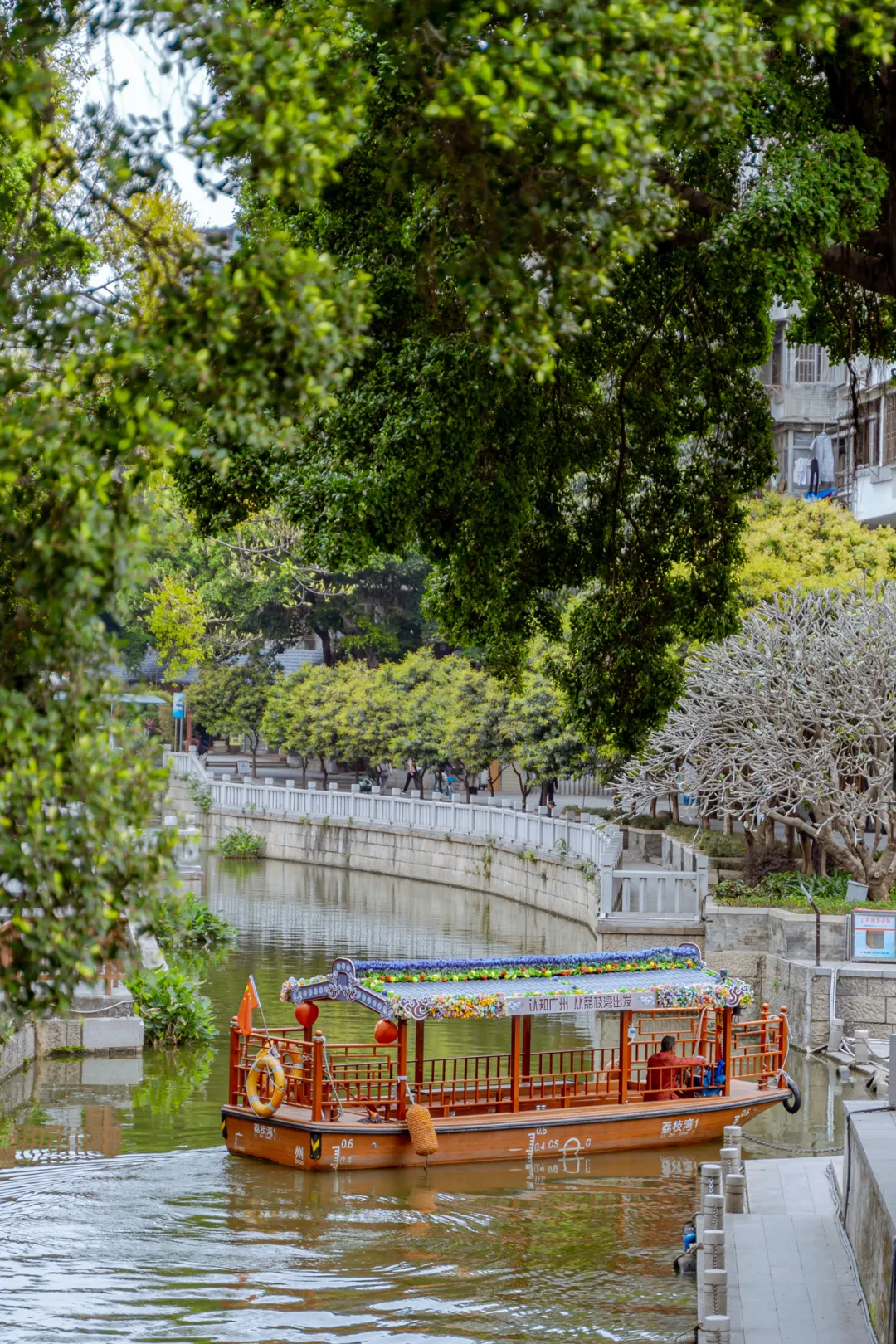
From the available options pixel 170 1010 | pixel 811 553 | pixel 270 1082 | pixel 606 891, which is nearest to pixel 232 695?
pixel 811 553

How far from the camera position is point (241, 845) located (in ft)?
160

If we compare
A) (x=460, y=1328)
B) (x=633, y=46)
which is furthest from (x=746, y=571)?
(x=633, y=46)

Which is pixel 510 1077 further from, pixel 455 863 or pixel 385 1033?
pixel 455 863

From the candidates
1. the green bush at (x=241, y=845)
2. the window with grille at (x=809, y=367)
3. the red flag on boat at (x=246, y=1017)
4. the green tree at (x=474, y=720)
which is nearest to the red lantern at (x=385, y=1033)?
the red flag on boat at (x=246, y=1017)

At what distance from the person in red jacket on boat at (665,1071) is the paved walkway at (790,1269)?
3987 mm

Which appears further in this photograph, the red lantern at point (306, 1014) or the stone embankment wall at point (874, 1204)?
Result: the red lantern at point (306, 1014)

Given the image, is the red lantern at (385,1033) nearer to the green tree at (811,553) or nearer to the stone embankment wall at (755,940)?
the stone embankment wall at (755,940)

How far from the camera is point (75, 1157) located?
56.5ft

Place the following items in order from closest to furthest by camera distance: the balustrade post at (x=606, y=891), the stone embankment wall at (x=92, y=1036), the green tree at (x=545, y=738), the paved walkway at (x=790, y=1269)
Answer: the paved walkway at (x=790, y=1269), the stone embankment wall at (x=92, y=1036), the balustrade post at (x=606, y=891), the green tree at (x=545, y=738)

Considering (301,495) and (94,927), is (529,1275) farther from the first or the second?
(94,927)

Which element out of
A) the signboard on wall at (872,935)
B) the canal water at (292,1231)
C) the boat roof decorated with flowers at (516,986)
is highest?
the signboard on wall at (872,935)

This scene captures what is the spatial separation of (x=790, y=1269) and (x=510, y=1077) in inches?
272

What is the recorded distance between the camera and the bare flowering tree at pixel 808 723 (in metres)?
23.9

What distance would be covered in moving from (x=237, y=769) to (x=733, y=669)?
121 feet
